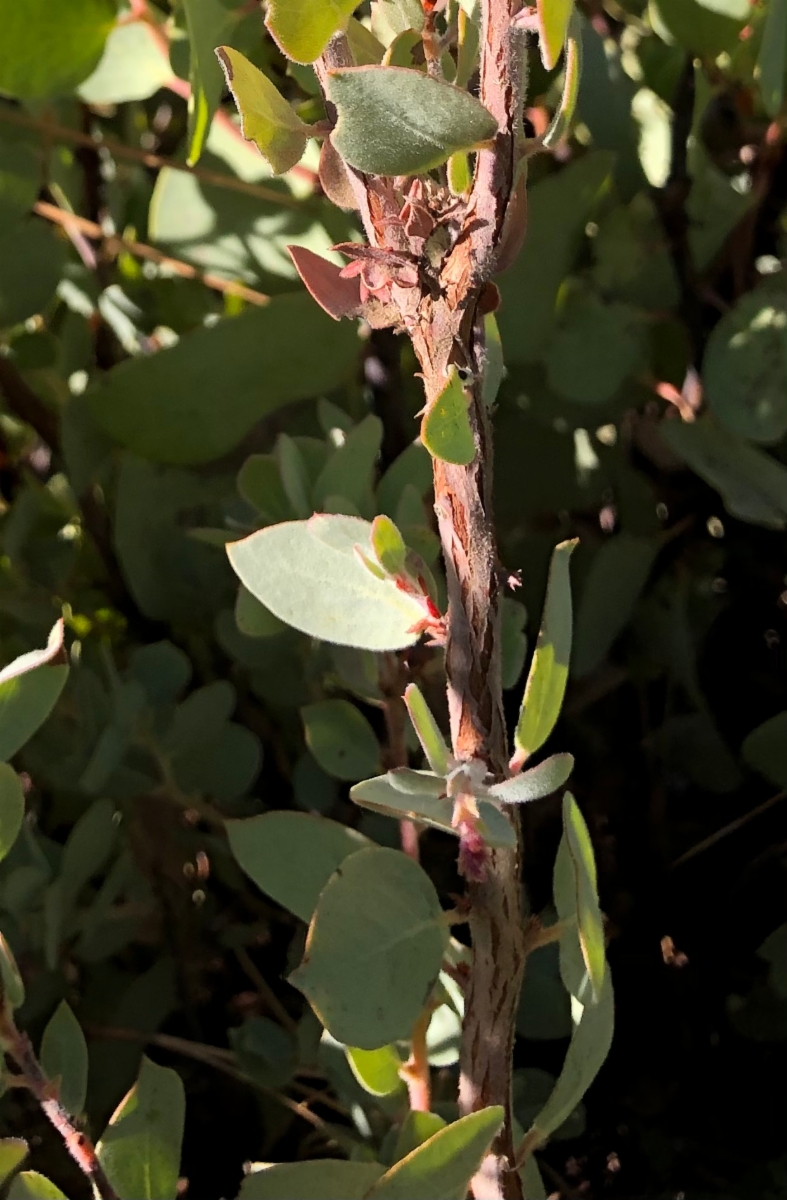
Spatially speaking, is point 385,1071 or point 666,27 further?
point 666,27

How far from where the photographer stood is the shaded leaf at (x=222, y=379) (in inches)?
16.3

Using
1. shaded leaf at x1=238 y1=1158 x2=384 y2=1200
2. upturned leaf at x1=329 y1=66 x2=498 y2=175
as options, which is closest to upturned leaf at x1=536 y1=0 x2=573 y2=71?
upturned leaf at x1=329 y1=66 x2=498 y2=175

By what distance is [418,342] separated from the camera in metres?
0.21

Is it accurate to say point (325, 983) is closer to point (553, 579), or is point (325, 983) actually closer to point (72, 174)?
point (553, 579)

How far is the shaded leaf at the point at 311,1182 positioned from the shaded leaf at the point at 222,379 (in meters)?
0.25

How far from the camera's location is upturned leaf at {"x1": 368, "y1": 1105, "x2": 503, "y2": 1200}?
218 mm

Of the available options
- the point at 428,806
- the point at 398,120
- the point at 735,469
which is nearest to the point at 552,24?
the point at 398,120

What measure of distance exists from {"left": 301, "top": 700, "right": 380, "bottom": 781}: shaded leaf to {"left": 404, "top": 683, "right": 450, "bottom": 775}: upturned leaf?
4.5 inches

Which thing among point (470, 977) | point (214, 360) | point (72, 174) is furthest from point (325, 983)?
point (72, 174)

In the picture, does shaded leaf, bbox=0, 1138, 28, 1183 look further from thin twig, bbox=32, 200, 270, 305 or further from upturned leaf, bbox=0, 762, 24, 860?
thin twig, bbox=32, 200, 270, 305

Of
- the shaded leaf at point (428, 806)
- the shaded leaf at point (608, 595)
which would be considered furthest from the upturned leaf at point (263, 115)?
the shaded leaf at point (608, 595)

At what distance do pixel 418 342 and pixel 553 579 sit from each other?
5cm

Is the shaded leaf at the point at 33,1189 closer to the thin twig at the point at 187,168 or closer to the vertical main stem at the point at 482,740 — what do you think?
the vertical main stem at the point at 482,740

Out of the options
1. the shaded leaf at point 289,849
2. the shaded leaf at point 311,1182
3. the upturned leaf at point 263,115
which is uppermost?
the upturned leaf at point 263,115
